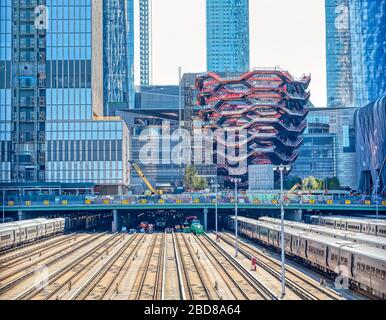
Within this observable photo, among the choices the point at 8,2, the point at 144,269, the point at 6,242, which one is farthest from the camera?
the point at 8,2

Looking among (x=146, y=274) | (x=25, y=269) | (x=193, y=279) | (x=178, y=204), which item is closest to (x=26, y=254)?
(x=25, y=269)

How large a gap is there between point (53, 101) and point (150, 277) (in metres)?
119

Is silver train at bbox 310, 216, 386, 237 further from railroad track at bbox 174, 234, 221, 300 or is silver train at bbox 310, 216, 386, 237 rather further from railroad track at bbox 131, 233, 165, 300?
railroad track at bbox 131, 233, 165, 300

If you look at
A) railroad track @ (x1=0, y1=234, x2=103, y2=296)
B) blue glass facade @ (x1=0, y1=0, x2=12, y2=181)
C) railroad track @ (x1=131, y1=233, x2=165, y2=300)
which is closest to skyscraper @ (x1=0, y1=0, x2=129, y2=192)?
blue glass facade @ (x1=0, y1=0, x2=12, y2=181)

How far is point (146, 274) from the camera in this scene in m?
47.0

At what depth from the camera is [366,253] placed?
111 feet

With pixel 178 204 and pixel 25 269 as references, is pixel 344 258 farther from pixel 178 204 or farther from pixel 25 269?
pixel 178 204

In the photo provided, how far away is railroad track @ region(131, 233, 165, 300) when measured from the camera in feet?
115

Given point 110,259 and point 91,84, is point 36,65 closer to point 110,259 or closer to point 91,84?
point 91,84

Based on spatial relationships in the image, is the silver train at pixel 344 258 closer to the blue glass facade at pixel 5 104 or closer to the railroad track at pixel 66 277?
the railroad track at pixel 66 277

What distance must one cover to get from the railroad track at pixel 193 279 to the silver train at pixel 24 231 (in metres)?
20.9

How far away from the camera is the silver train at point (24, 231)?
212 ft
